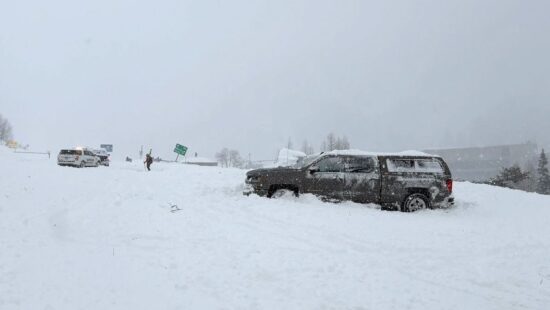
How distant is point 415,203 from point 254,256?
7335 millimetres

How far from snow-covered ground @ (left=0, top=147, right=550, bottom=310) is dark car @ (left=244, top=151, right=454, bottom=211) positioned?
790mm

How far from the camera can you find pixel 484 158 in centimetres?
12600

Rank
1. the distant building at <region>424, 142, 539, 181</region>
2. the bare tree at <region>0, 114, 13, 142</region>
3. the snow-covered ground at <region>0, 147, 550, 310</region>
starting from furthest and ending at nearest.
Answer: the distant building at <region>424, 142, 539, 181</region> < the bare tree at <region>0, 114, 13, 142</region> < the snow-covered ground at <region>0, 147, 550, 310</region>

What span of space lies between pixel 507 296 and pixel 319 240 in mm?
3213

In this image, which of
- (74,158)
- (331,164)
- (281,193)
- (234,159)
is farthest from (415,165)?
(234,159)

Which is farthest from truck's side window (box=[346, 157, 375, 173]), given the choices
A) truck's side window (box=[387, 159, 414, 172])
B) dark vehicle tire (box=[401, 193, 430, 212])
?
dark vehicle tire (box=[401, 193, 430, 212])

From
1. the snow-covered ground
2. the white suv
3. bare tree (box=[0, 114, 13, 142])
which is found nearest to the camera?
the snow-covered ground

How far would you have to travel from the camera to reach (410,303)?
4.80 m

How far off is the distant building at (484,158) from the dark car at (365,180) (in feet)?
399

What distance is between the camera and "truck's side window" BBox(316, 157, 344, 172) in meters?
11.8

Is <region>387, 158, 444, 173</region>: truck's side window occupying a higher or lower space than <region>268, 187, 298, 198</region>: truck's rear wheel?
higher

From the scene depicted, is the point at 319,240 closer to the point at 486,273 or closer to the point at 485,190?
the point at 486,273

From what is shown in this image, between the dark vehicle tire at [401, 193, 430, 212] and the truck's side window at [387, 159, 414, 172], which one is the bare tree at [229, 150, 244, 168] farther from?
the dark vehicle tire at [401, 193, 430, 212]

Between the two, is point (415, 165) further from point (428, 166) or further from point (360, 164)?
point (360, 164)
